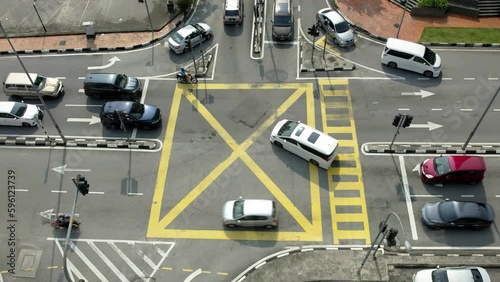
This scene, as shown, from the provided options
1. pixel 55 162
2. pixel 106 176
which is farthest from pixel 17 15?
pixel 106 176

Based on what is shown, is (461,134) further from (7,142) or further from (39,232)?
(7,142)

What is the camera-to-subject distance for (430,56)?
3981 centimetres

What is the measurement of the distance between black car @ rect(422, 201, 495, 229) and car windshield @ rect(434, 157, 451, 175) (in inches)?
102

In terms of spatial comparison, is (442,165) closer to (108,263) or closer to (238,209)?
(238,209)

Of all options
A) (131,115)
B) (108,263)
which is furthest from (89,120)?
(108,263)

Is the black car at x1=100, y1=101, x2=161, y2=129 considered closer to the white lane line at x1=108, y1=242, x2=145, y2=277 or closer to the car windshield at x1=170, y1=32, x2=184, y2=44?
the car windshield at x1=170, y1=32, x2=184, y2=44

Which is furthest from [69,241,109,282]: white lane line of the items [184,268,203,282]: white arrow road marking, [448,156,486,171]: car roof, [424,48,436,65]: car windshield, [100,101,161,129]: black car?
[424,48,436,65]: car windshield

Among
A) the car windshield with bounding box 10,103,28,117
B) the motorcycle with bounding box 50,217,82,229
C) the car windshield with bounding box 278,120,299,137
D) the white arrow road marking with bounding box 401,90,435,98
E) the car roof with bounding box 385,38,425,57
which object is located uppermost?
the car roof with bounding box 385,38,425,57

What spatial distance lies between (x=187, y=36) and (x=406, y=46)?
2147 cm

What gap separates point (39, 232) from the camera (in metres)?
31.8

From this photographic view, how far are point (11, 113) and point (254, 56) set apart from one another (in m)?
23.1

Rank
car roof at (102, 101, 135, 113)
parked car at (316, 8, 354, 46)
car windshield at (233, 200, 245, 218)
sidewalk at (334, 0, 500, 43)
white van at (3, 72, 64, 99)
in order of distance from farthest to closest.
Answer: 1. sidewalk at (334, 0, 500, 43)
2. parked car at (316, 8, 354, 46)
3. white van at (3, 72, 64, 99)
4. car roof at (102, 101, 135, 113)
5. car windshield at (233, 200, 245, 218)

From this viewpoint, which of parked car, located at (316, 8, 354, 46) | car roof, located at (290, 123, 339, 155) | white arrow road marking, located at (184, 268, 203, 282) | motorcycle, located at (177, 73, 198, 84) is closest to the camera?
white arrow road marking, located at (184, 268, 203, 282)

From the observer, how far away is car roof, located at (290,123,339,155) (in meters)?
33.3
